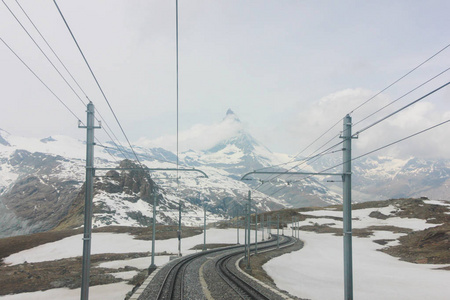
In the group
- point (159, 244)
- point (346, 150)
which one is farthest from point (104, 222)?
point (346, 150)

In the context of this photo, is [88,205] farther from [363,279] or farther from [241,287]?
[363,279]

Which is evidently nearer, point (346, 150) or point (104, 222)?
point (346, 150)

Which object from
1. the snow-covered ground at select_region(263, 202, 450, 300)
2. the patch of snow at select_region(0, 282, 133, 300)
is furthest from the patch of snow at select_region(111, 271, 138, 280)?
the snow-covered ground at select_region(263, 202, 450, 300)

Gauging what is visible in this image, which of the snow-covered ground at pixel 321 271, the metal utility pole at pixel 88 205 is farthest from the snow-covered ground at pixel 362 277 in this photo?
the metal utility pole at pixel 88 205

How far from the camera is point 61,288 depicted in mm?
42656

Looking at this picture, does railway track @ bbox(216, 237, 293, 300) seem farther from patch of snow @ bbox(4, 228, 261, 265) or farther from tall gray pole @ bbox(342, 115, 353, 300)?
patch of snow @ bbox(4, 228, 261, 265)

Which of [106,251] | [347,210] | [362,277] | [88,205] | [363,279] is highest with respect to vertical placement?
[88,205]

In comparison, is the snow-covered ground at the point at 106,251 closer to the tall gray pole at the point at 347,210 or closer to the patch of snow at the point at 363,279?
the patch of snow at the point at 363,279

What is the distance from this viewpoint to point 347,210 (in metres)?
21.7

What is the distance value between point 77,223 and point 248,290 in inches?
6339

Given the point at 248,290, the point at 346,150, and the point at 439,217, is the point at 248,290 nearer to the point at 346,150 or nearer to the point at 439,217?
the point at 346,150

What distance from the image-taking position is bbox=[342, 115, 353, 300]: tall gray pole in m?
21.0

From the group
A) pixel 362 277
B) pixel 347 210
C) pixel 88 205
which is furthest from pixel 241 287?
pixel 362 277

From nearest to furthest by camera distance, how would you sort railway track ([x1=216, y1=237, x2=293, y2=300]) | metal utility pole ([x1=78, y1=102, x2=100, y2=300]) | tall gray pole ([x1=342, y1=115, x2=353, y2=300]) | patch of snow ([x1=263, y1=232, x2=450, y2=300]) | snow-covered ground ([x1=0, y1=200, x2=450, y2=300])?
metal utility pole ([x1=78, y1=102, x2=100, y2=300]), tall gray pole ([x1=342, y1=115, x2=353, y2=300]), railway track ([x1=216, y1=237, x2=293, y2=300]), patch of snow ([x1=263, y1=232, x2=450, y2=300]), snow-covered ground ([x1=0, y1=200, x2=450, y2=300])
